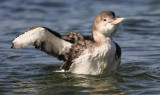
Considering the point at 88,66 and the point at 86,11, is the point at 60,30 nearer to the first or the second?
the point at 86,11

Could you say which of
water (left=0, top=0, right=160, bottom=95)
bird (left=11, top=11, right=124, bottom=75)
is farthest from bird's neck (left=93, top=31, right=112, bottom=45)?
water (left=0, top=0, right=160, bottom=95)

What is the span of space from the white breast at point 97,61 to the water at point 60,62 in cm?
26

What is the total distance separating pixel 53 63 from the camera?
11.5 meters

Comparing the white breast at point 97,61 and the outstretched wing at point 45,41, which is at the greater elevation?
the outstretched wing at point 45,41

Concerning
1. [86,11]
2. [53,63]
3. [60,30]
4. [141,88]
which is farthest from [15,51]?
[86,11]

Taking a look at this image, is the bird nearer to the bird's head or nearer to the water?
the bird's head

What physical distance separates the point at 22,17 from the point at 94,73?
10189 mm

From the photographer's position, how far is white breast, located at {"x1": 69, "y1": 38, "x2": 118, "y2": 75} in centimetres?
895

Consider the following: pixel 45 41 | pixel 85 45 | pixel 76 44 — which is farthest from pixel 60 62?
pixel 85 45

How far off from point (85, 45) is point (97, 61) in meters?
0.46

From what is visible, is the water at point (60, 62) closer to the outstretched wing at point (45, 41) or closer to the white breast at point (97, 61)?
the white breast at point (97, 61)

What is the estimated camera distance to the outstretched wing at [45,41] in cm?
906

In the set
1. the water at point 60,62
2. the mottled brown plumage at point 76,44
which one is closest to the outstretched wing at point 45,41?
the mottled brown plumage at point 76,44

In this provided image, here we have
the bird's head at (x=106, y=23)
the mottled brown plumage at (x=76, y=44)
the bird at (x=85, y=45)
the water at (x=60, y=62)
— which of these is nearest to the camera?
the bird's head at (x=106, y=23)
